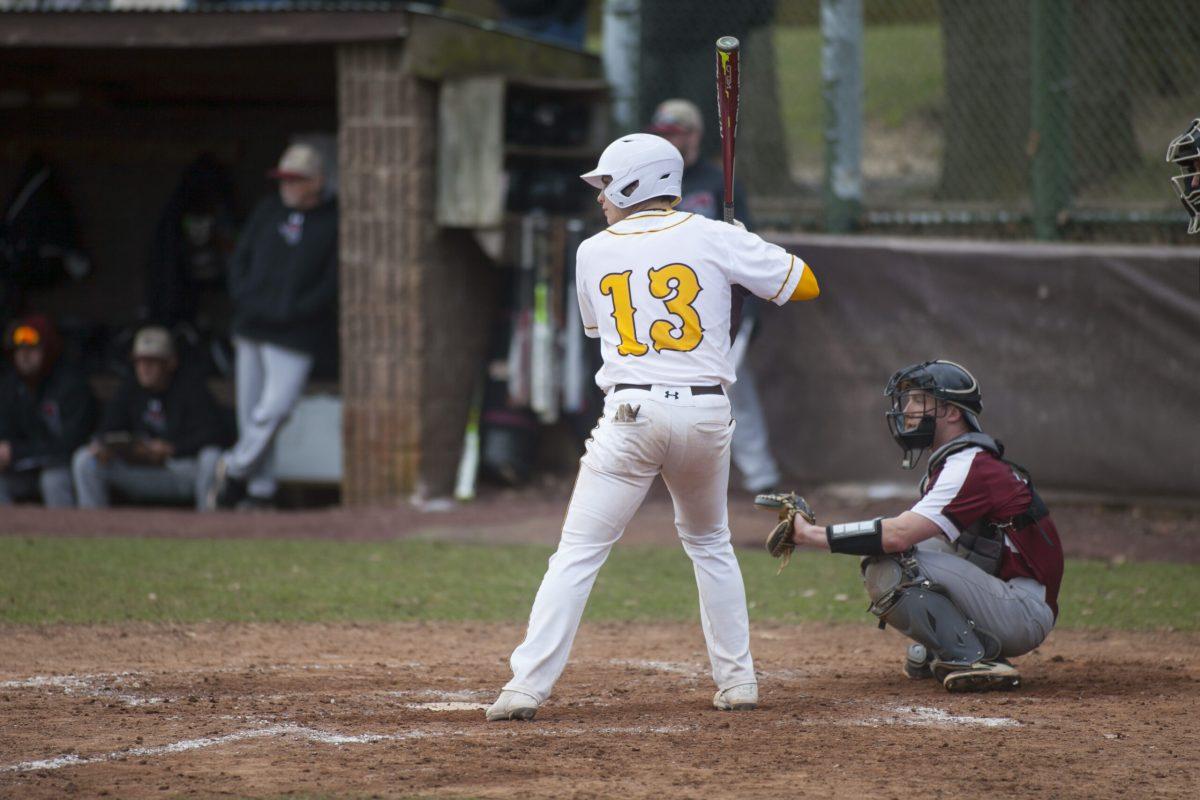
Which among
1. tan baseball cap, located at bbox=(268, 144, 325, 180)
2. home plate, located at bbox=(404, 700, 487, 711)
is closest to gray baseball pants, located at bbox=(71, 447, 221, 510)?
tan baseball cap, located at bbox=(268, 144, 325, 180)

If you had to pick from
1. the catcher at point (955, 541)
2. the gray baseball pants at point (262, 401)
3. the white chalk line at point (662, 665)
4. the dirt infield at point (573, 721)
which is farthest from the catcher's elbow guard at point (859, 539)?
the gray baseball pants at point (262, 401)

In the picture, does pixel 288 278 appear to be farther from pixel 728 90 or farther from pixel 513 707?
pixel 513 707

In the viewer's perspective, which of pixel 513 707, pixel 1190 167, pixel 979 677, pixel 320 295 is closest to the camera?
pixel 513 707

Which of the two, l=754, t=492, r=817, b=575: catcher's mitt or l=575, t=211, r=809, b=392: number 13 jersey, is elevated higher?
l=575, t=211, r=809, b=392: number 13 jersey

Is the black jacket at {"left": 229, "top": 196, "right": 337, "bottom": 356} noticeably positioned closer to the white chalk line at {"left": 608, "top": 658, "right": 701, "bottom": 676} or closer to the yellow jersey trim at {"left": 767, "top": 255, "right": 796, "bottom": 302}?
the white chalk line at {"left": 608, "top": 658, "right": 701, "bottom": 676}

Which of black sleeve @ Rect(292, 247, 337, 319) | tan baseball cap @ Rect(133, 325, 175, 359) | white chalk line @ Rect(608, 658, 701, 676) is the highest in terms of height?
black sleeve @ Rect(292, 247, 337, 319)

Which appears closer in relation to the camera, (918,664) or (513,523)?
(918,664)

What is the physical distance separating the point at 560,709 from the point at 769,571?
310 centimetres

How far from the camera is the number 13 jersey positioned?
4.56 metres

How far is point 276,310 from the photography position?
9.76 metres

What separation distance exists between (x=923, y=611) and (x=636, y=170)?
1776 mm

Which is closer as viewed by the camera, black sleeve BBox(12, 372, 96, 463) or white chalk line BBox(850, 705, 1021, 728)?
white chalk line BBox(850, 705, 1021, 728)

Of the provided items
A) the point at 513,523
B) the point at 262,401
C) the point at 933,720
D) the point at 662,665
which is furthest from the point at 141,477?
the point at 933,720

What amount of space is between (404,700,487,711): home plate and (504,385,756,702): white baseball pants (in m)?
0.30
